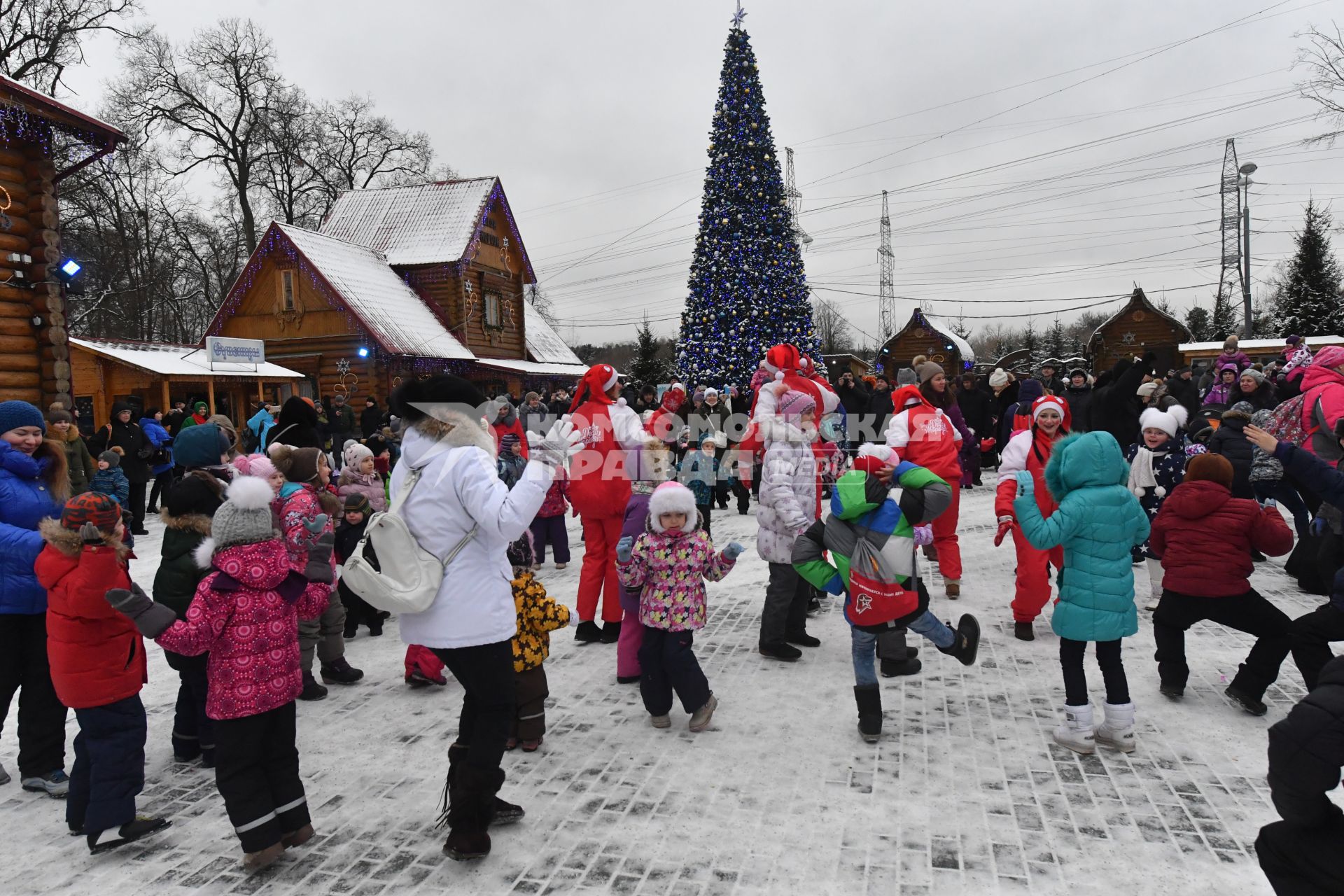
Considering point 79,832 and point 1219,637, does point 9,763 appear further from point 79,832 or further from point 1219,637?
point 1219,637

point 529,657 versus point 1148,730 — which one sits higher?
point 529,657

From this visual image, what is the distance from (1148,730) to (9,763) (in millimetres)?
6220

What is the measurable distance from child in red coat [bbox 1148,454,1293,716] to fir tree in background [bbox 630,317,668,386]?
24.7 metres

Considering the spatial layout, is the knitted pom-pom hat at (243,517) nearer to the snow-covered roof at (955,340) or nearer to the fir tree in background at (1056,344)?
the snow-covered roof at (955,340)

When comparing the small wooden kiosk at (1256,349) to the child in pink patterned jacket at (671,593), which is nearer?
the child in pink patterned jacket at (671,593)

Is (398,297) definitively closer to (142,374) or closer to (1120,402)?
(142,374)

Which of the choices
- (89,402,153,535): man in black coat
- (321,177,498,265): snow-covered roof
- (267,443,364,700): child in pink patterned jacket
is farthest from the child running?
(321,177,498,265): snow-covered roof

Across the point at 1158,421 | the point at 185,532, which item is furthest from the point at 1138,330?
the point at 185,532

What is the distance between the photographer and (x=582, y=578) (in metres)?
5.87

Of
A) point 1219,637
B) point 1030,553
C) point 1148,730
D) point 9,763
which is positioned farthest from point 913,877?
point 9,763

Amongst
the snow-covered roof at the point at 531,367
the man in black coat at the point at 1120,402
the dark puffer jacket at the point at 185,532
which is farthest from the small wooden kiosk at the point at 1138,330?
the dark puffer jacket at the point at 185,532

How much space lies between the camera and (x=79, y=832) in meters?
3.39

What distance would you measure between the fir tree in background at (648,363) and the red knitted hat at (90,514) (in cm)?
2573

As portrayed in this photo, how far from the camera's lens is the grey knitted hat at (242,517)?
3.11m
